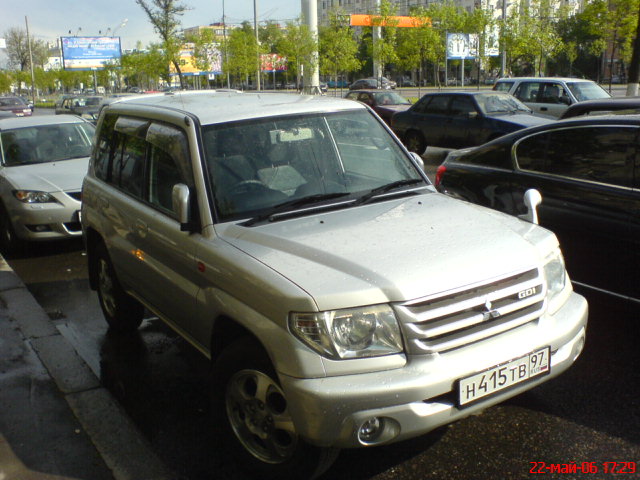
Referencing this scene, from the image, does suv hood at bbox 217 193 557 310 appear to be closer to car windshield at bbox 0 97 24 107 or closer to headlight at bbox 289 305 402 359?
headlight at bbox 289 305 402 359

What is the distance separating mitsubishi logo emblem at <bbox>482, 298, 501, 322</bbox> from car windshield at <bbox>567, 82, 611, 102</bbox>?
15508 millimetres

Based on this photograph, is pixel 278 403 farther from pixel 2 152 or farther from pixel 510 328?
pixel 2 152

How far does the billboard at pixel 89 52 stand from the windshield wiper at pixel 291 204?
66112mm

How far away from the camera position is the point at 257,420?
313cm

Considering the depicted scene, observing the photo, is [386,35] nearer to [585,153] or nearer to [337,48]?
[337,48]

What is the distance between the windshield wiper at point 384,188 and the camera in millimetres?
3804

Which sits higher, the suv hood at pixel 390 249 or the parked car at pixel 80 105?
the parked car at pixel 80 105

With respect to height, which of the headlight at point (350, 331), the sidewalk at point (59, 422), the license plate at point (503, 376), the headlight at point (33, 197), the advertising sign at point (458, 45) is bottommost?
the sidewalk at point (59, 422)

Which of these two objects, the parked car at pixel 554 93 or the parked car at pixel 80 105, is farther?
the parked car at pixel 80 105

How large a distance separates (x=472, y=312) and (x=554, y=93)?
15.8 m

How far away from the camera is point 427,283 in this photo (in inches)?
110

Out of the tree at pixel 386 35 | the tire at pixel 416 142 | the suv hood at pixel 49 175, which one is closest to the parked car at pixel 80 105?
the tree at pixel 386 35

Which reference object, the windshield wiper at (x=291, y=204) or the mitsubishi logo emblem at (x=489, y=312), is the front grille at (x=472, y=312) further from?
the windshield wiper at (x=291, y=204)

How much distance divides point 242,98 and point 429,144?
12410 mm
